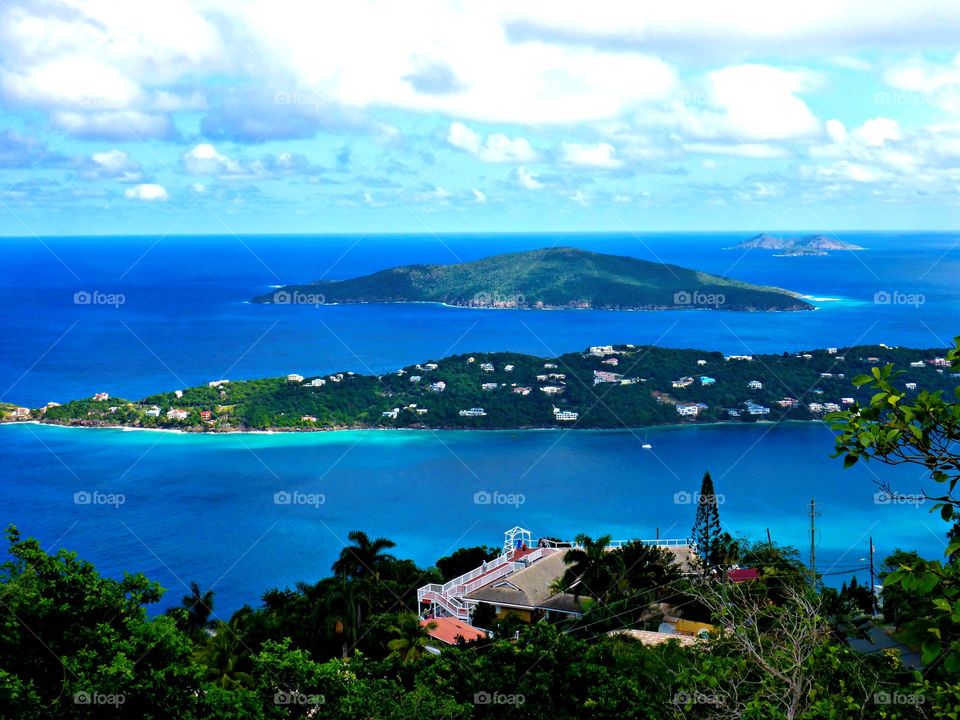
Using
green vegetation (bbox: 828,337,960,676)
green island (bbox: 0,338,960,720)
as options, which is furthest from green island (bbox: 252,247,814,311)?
green vegetation (bbox: 828,337,960,676)

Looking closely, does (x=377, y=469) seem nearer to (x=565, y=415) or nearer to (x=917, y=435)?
(x=565, y=415)

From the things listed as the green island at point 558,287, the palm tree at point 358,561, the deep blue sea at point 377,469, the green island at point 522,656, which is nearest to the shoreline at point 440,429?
the deep blue sea at point 377,469

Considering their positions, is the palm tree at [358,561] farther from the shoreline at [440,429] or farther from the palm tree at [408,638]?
the shoreline at [440,429]

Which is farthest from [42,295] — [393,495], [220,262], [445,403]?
[393,495]

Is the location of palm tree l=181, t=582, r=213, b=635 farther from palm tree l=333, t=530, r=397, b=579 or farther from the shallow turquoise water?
the shallow turquoise water

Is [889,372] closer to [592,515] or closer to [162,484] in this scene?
[592,515]

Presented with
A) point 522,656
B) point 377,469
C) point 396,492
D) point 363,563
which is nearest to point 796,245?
point 377,469
